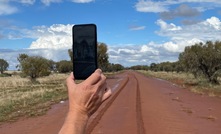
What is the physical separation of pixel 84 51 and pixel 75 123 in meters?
0.48

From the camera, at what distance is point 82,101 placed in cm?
223

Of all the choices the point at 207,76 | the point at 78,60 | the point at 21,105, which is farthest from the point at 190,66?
the point at 78,60

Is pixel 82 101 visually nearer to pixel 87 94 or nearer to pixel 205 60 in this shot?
pixel 87 94

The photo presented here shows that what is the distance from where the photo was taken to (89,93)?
2.23m

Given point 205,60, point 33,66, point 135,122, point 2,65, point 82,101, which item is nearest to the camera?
point 82,101

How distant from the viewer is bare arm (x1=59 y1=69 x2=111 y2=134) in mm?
2234

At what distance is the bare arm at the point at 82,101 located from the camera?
7.33 feet

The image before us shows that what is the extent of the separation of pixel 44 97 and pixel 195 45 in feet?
79.2

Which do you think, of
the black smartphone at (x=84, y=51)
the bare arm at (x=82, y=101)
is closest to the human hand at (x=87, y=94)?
the bare arm at (x=82, y=101)

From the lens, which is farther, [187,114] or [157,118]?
[187,114]

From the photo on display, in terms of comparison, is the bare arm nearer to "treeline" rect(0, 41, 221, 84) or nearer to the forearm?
the forearm

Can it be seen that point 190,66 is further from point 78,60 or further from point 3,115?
point 78,60

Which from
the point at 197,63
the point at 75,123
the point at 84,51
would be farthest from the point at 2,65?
the point at 75,123

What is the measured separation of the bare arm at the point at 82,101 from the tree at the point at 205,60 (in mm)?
40693
